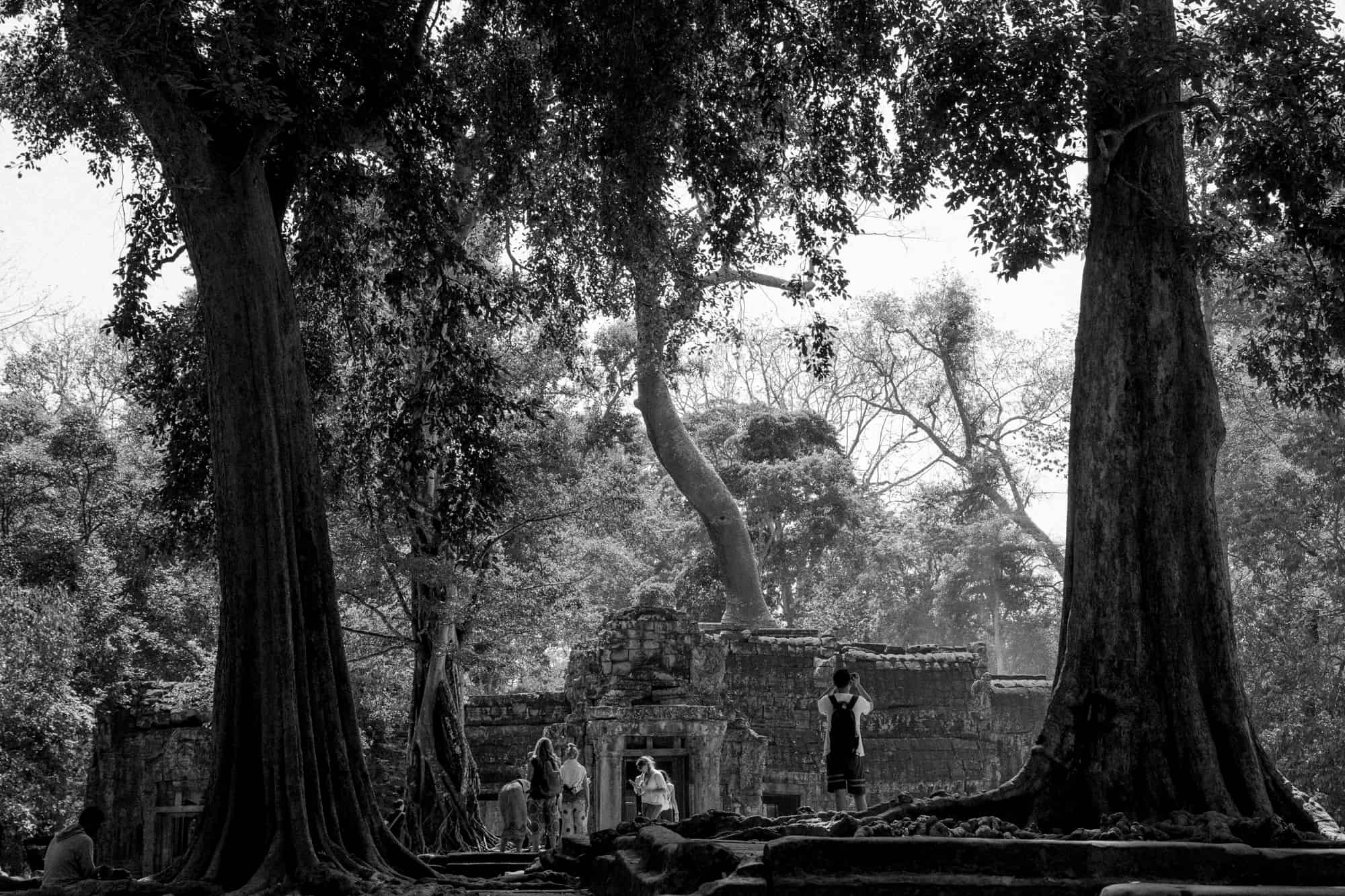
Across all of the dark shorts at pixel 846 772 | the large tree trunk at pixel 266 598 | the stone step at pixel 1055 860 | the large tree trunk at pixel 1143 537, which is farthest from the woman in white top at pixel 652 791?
the stone step at pixel 1055 860

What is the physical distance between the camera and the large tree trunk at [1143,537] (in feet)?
23.9

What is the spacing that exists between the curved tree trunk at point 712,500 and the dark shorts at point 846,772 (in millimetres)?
15684

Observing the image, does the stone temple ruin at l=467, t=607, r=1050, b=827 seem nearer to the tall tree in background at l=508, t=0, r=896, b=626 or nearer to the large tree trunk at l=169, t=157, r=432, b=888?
the tall tree in background at l=508, t=0, r=896, b=626

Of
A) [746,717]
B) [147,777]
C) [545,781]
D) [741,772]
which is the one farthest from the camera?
[746,717]

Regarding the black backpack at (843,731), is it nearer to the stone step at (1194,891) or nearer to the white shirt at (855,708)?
the white shirt at (855,708)

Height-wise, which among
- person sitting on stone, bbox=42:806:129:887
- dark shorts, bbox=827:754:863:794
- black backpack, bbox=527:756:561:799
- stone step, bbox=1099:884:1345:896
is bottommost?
person sitting on stone, bbox=42:806:129:887

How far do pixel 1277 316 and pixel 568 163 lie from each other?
5726 millimetres

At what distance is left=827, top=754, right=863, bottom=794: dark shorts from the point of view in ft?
30.3

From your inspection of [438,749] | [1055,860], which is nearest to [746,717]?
[438,749]

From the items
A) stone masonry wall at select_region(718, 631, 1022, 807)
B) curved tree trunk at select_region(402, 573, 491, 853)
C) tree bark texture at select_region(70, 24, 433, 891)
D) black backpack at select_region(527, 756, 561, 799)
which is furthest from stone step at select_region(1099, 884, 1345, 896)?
stone masonry wall at select_region(718, 631, 1022, 807)

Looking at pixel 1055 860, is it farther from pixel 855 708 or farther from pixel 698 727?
pixel 698 727

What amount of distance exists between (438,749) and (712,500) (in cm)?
1132

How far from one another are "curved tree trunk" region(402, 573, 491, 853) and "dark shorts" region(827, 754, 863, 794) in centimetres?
644

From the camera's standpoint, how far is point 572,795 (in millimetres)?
13703
